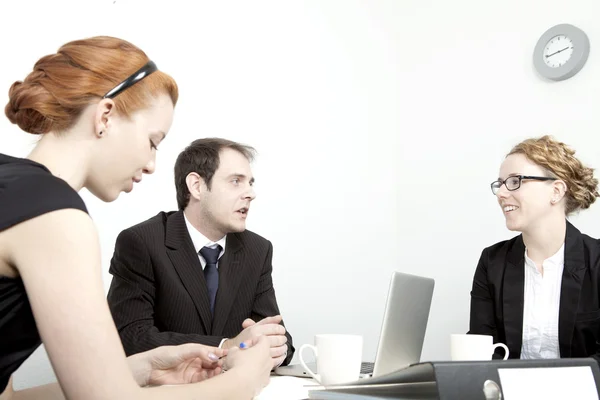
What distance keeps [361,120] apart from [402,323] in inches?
92.1

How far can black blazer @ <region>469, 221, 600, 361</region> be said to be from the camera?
6.64 feet

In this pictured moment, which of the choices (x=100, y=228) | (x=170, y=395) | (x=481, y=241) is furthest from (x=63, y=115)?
(x=481, y=241)

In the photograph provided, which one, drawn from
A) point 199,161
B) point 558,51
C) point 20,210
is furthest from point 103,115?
point 558,51

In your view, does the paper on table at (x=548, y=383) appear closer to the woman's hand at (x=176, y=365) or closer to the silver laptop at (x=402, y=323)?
the silver laptop at (x=402, y=323)

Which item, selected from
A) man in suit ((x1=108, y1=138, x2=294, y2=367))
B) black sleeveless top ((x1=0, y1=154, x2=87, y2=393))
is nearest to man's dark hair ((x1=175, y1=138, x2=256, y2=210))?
man in suit ((x1=108, y1=138, x2=294, y2=367))

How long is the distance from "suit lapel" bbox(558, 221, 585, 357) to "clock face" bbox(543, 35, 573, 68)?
122 centimetres

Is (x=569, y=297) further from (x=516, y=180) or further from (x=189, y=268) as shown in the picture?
(x=189, y=268)

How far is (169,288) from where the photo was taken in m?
2.08

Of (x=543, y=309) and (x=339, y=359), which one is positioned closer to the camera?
(x=339, y=359)

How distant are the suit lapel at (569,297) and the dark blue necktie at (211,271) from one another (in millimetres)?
1239

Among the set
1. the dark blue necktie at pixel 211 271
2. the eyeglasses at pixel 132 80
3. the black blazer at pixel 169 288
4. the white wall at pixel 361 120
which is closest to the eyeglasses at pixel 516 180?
the white wall at pixel 361 120

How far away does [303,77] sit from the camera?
3293mm

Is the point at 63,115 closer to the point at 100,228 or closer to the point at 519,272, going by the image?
the point at 100,228

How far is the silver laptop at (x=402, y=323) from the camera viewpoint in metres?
1.33
